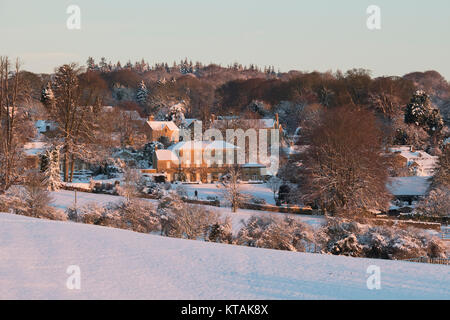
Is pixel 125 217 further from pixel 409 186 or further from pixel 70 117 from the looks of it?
pixel 409 186

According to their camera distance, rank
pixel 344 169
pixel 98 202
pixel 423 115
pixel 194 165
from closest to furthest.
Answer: pixel 98 202 < pixel 344 169 < pixel 194 165 < pixel 423 115

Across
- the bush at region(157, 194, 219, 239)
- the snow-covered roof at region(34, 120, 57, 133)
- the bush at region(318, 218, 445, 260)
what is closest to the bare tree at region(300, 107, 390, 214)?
the bush at region(318, 218, 445, 260)

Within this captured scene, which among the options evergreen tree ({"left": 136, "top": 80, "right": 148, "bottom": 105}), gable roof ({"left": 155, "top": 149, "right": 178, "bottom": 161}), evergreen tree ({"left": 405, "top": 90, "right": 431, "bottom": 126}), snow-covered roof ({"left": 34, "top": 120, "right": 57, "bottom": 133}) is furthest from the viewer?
evergreen tree ({"left": 136, "top": 80, "right": 148, "bottom": 105})

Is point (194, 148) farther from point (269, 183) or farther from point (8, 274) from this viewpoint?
point (8, 274)

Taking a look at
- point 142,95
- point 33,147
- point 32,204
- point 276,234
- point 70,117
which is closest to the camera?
point 276,234

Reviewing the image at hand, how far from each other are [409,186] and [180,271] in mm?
32794

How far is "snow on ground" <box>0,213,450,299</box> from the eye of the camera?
1287cm

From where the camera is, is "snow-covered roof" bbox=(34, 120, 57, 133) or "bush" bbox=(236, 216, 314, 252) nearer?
"bush" bbox=(236, 216, 314, 252)

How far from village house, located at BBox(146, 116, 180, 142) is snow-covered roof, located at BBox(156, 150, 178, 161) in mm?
20047

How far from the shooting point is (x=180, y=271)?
592 inches


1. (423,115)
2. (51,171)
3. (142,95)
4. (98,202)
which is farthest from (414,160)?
(142,95)

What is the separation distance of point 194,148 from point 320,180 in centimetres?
1859

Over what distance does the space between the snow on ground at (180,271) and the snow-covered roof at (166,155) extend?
107 feet

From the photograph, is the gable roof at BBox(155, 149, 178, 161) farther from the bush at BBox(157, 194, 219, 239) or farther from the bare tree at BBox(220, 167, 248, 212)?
the bush at BBox(157, 194, 219, 239)
